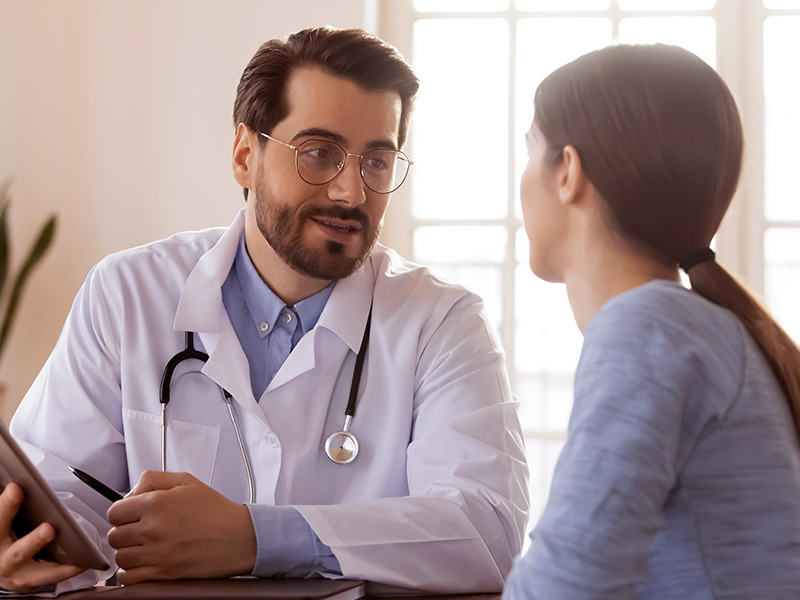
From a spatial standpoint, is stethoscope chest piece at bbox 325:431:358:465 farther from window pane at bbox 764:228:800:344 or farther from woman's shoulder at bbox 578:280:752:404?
window pane at bbox 764:228:800:344

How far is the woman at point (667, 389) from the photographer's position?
747 mm

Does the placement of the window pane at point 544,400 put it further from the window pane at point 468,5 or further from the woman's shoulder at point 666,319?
the woman's shoulder at point 666,319

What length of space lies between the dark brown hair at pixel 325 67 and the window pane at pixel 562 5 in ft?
4.22

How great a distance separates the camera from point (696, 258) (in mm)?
917

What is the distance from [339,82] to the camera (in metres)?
1.73

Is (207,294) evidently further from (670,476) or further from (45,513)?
(670,476)

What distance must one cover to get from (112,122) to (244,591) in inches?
86.2

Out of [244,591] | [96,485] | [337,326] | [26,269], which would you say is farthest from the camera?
[26,269]

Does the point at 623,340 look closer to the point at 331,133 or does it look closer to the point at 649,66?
the point at 649,66

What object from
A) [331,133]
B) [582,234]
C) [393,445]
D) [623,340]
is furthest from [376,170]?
[623,340]

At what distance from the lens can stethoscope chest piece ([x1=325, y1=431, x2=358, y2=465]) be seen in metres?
1.51

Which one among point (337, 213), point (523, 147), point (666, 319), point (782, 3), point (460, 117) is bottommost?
point (666, 319)

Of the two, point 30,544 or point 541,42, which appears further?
point 541,42

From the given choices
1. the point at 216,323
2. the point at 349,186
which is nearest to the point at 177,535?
the point at 216,323
